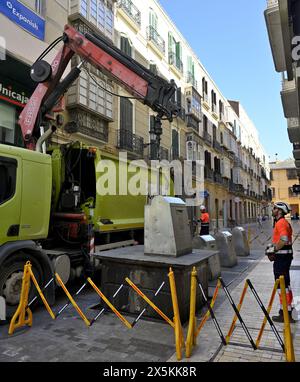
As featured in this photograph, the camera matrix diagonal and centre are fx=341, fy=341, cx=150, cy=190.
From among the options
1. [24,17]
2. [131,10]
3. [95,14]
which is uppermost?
[131,10]

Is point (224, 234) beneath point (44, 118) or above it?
beneath

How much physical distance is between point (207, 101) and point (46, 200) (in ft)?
94.7

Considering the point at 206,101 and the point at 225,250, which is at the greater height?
the point at 206,101

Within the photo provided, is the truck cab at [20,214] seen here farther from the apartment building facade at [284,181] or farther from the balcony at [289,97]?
the apartment building facade at [284,181]

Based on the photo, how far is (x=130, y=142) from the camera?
706 inches

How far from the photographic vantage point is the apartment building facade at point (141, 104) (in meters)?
13.5

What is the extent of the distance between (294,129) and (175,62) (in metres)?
11.9

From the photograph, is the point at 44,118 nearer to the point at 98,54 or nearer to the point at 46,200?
the point at 98,54

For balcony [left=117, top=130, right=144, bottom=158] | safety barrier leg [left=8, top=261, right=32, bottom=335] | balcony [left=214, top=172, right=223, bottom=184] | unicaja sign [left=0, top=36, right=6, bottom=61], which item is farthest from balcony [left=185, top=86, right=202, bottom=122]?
safety barrier leg [left=8, top=261, right=32, bottom=335]

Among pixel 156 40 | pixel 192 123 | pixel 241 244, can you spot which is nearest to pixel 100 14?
pixel 156 40

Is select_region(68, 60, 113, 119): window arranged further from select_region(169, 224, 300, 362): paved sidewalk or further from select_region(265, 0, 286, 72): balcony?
select_region(169, 224, 300, 362): paved sidewalk

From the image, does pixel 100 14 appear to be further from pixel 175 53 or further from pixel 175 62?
pixel 175 53
